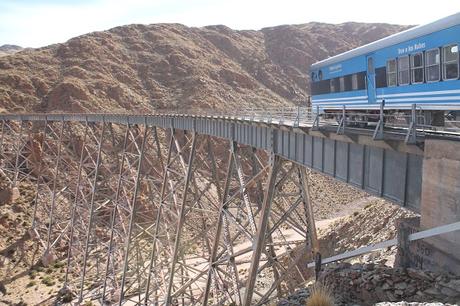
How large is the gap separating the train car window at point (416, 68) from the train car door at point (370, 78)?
6.91 feet

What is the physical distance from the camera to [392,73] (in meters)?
12.1

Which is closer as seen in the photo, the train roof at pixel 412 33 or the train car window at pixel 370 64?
the train roof at pixel 412 33

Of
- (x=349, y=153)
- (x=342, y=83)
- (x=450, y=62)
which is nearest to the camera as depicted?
(x=450, y=62)

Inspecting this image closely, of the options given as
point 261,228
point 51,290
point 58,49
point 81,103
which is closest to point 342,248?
point 261,228

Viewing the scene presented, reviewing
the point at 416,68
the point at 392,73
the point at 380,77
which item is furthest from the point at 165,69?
the point at 416,68

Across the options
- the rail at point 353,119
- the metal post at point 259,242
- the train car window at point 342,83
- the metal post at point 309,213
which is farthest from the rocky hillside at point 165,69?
the metal post at point 259,242

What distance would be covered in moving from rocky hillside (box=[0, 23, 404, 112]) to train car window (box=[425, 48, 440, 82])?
162 feet

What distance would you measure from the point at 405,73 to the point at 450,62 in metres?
1.86

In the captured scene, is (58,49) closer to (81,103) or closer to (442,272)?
(81,103)

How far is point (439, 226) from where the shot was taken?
724cm

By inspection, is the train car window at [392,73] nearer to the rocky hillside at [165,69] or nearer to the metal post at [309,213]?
the metal post at [309,213]

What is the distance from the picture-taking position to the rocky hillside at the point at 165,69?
57656mm

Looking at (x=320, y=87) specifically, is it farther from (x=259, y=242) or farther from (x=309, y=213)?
(x=259, y=242)

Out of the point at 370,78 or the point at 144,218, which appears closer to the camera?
the point at 370,78
